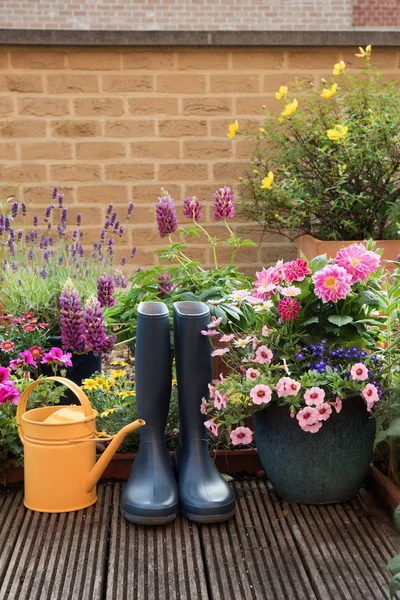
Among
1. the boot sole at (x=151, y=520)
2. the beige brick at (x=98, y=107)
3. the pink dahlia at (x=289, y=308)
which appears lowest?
the boot sole at (x=151, y=520)

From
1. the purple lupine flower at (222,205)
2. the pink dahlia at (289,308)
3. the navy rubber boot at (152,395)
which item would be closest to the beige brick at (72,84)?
the purple lupine flower at (222,205)

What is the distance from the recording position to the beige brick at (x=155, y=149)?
13.9 ft

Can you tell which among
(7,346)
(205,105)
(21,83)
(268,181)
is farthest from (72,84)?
(7,346)

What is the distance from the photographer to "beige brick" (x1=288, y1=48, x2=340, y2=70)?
421 cm

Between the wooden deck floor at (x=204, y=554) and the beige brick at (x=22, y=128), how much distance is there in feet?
8.09

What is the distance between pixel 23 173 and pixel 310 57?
1678mm

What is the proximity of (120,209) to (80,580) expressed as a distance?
Result: 8.92 ft

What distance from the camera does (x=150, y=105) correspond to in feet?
13.8

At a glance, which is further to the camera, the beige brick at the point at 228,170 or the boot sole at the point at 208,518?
the beige brick at the point at 228,170

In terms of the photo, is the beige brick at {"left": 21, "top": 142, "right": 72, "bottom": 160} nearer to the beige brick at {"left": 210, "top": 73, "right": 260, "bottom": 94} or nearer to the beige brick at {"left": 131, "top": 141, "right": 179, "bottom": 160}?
the beige brick at {"left": 131, "top": 141, "right": 179, "bottom": 160}

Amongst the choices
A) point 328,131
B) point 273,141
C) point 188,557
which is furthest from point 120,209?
point 188,557

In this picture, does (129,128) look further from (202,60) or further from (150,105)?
(202,60)

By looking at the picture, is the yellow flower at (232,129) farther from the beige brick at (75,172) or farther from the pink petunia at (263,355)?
the pink petunia at (263,355)

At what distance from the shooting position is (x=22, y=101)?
4.18 meters
